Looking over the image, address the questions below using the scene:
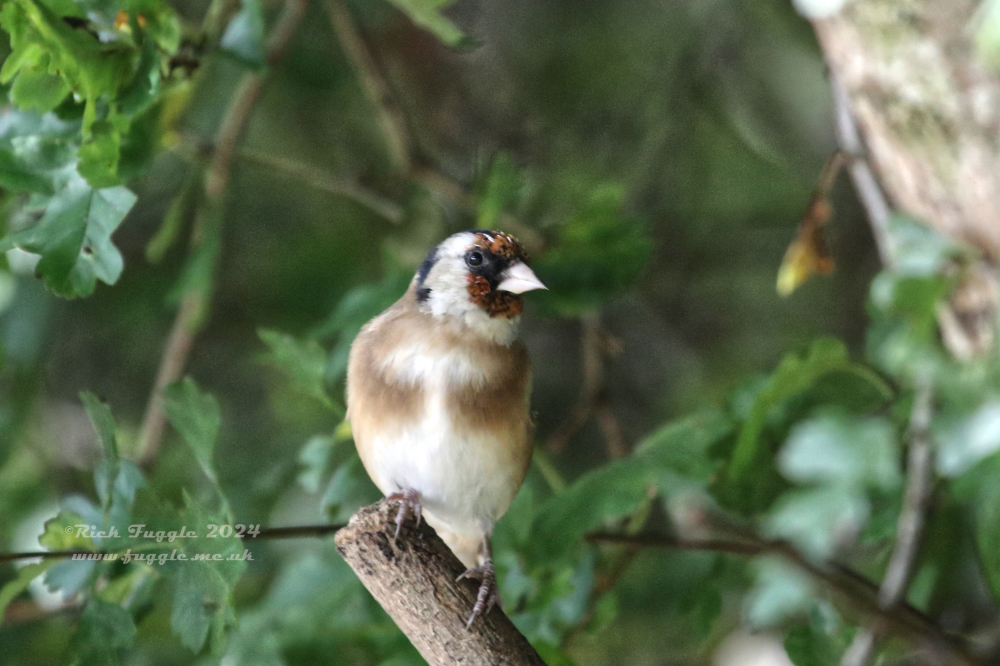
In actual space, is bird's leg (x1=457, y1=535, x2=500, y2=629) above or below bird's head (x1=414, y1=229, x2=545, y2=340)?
below

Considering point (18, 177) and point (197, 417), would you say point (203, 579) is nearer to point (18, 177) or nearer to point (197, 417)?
point (197, 417)

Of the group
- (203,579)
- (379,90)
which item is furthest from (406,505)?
(379,90)

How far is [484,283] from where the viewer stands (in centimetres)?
204

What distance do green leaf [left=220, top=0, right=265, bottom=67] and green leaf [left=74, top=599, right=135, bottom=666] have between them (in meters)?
1.10

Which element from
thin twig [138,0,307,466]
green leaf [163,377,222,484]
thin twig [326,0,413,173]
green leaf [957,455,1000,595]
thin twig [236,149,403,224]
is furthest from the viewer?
thin twig [326,0,413,173]

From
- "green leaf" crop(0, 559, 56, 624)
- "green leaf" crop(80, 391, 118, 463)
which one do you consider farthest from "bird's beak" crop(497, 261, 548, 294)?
"green leaf" crop(0, 559, 56, 624)

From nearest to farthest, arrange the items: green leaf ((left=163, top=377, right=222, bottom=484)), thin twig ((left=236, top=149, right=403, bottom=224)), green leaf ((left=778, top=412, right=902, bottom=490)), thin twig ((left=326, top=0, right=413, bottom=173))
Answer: green leaf ((left=778, top=412, right=902, bottom=490)), green leaf ((left=163, top=377, right=222, bottom=484)), thin twig ((left=236, top=149, right=403, bottom=224)), thin twig ((left=326, top=0, right=413, bottom=173))

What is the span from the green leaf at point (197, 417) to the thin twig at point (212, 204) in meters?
0.69

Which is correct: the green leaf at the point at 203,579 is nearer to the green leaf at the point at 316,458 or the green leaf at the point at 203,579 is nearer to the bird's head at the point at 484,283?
the green leaf at the point at 316,458

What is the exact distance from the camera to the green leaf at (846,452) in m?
1.34

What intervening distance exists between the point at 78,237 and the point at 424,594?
0.86m

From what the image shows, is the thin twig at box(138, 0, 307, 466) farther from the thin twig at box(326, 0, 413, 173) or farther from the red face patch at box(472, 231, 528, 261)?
the red face patch at box(472, 231, 528, 261)

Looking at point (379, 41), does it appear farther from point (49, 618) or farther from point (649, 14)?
point (49, 618)

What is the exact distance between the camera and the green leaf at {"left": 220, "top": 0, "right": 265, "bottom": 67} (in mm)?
2092
